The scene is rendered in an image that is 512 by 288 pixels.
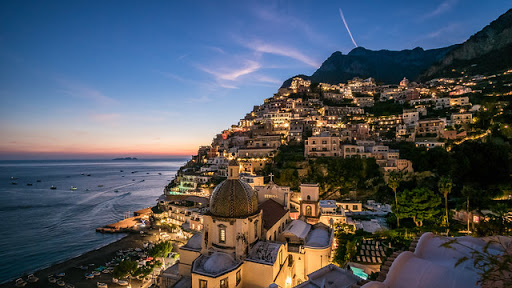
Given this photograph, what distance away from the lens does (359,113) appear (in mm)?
79438

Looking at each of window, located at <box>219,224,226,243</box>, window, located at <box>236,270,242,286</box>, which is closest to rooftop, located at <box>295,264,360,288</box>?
window, located at <box>236,270,242,286</box>

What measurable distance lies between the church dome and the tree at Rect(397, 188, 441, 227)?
19.8 meters

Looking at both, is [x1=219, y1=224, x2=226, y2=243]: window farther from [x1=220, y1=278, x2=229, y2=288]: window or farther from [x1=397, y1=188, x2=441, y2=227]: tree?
[x1=397, y1=188, x2=441, y2=227]: tree

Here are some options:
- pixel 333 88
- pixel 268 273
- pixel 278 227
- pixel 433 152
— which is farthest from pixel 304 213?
pixel 333 88

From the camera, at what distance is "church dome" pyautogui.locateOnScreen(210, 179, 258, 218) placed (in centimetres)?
1823

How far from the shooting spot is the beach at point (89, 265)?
2975 cm

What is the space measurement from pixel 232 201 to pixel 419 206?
22799 millimetres

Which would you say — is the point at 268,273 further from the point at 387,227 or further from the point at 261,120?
the point at 261,120


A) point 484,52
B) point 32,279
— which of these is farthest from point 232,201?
point 484,52

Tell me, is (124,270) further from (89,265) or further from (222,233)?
(222,233)

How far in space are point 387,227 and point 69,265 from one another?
148 ft

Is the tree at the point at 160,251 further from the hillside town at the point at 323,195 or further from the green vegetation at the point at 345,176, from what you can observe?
the green vegetation at the point at 345,176

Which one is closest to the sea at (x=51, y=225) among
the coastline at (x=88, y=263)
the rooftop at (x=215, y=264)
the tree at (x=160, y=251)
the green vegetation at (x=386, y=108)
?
the coastline at (x=88, y=263)

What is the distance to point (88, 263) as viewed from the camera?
34.6 metres
